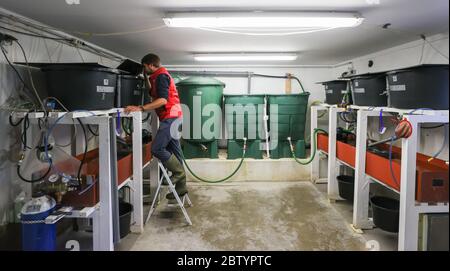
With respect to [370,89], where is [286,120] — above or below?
below

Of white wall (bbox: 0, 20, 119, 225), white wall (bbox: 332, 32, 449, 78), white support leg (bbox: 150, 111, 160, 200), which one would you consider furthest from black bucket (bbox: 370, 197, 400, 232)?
white wall (bbox: 0, 20, 119, 225)

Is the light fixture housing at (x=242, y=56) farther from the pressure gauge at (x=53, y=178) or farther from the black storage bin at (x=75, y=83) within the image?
the pressure gauge at (x=53, y=178)

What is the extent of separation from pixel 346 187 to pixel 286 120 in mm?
1457

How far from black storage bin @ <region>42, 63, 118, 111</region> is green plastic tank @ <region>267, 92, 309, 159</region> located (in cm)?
286

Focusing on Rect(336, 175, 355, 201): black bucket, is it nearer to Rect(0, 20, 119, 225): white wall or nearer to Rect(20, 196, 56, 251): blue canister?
Rect(20, 196, 56, 251): blue canister

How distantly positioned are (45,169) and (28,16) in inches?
45.0

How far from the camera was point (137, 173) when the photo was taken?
2588 millimetres

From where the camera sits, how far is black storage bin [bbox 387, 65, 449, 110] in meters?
1.26

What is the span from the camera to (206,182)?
4.06 m

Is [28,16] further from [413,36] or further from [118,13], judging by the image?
[413,36]

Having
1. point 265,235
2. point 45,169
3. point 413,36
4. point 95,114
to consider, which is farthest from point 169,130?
point 413,36

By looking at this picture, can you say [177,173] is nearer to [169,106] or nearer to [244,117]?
[169,106]

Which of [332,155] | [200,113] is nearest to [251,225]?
[332,155]
